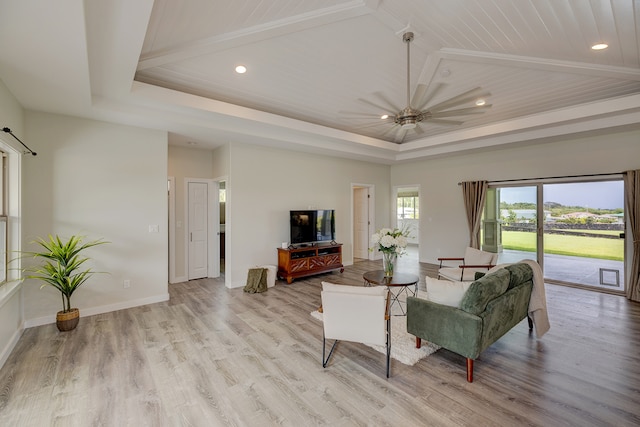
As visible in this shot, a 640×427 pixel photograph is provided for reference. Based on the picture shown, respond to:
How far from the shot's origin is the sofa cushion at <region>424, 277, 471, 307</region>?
258 centimetres

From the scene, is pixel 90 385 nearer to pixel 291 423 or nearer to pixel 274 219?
pixel 291 423

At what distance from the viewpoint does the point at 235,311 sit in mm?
4066

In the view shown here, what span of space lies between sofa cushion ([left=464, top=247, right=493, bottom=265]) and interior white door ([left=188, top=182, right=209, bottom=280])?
5.05m

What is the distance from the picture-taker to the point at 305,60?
10.8 ft

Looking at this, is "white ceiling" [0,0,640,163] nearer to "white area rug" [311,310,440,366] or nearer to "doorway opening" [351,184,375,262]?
"white area rug" [311,310,440,366]

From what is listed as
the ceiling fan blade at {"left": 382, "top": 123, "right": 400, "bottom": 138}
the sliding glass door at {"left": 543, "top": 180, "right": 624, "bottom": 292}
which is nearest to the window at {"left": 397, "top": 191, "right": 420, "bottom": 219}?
the ceiling fan blade at {"left": 382, "top": 123, "right": 400, "bottom": 138}

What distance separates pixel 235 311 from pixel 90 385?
1.83 meters

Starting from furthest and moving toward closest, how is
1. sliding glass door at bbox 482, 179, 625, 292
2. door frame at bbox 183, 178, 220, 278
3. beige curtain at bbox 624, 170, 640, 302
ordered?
door frame at bbox 183, 178, 220, 278 → sliding glass door at bbox 482, 179, 625, 292 → beige curtain at bbox 624, 170, 640, 302

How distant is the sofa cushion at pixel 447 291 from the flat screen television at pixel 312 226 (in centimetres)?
349

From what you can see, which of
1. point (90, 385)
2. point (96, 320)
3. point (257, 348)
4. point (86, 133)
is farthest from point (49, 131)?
point (257, 348)

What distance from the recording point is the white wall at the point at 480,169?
483 centimetres

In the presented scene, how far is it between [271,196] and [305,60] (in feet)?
9.74

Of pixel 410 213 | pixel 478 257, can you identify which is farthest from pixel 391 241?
pixel 410 213

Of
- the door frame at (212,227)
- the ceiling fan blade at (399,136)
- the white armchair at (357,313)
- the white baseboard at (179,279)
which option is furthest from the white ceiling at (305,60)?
the white baseboard at (179,279)
